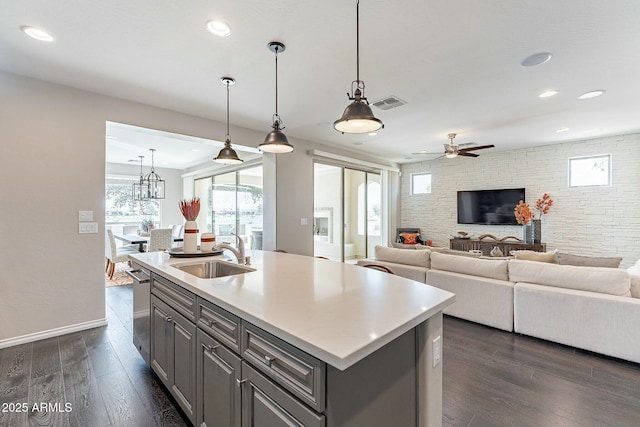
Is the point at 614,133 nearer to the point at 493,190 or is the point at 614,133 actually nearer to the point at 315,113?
the point at 493,190

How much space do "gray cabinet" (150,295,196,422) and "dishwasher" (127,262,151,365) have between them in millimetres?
124

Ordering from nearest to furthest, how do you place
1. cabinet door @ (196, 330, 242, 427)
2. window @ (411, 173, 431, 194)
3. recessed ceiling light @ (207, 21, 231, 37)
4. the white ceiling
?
cabinet door @ (196, 330, 242, 427) → the white ceiling → recessed ceiling light @ (207, 21, 231, 37) → window @ (411, 173, 431, 194)

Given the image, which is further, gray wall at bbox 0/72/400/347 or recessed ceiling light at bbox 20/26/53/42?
gray wall at bbox 0/72/400/347

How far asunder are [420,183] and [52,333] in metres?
7.76

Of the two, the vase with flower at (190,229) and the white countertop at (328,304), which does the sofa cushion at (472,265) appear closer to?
the white countertop at (328,304)

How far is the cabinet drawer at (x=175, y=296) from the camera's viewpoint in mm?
1643

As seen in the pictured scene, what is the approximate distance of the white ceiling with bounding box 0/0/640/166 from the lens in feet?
6.52

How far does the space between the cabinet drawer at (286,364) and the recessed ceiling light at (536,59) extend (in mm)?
3167

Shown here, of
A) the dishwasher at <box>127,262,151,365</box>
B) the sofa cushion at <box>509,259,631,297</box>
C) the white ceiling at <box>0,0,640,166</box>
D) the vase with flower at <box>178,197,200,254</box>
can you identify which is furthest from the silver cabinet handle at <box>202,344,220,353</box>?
the sofa cushion at <box>509,259,631,297</box>

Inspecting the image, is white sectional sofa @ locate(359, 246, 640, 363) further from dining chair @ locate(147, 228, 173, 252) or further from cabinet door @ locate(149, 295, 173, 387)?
dining chair @ locate(147, 228, 173, 252)

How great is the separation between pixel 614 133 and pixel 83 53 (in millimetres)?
7759

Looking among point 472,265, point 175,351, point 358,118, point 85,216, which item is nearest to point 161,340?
point 175,351

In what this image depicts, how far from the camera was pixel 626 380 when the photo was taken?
2209 mm

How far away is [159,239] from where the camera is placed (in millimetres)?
5402
